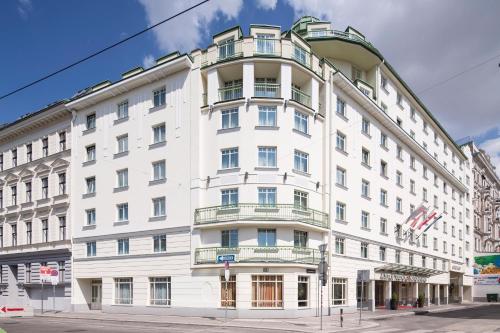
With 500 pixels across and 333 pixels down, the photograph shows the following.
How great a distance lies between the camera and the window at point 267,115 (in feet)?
98.2

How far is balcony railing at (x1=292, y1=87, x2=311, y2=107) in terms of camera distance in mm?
31250

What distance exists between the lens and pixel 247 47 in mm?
30188

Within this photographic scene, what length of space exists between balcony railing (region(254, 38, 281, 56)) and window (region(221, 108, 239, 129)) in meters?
4.08

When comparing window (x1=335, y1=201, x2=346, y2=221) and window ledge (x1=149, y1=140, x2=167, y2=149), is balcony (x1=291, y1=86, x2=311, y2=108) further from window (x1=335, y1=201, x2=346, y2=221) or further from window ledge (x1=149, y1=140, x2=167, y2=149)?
window ledge (x1=149, y1=140, x2=167, y2=149)

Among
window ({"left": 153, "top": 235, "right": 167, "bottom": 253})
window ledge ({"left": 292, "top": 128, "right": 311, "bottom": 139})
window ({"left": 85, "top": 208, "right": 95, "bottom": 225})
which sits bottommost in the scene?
window ({"left": 153, "top": 235, "right": 167, "bottom": 253})

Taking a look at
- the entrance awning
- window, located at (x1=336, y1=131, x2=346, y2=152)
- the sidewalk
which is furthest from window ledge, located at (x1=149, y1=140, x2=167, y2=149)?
the entrance awning

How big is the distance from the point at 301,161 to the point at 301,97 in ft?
14.4

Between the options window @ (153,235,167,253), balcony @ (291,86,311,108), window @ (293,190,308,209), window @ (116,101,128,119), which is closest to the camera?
window @ (293,190,308,209)

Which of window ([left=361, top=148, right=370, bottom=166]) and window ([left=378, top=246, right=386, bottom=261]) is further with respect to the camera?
window ([left=378, top=246, right=386, bottom=261])

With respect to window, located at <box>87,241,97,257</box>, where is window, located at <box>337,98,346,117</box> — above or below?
above

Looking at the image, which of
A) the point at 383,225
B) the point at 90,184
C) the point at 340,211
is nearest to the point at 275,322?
the point at 340,211

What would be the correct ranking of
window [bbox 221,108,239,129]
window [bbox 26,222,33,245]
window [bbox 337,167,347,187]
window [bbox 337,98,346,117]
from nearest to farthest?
window [bbox 221,108,239,129] < window [bbox 337,167,347,187] < window [bbox 337,98,346,117] < window [bbox 26,222,33,245]

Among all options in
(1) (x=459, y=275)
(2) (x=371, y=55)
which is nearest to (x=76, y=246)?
(2) (x=371, y=55)

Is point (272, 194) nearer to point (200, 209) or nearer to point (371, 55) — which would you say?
point (200, 209)
